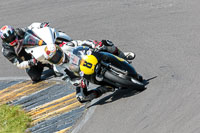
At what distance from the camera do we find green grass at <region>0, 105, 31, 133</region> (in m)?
9.16

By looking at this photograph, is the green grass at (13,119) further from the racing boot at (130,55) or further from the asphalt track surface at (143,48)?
the racing boot at (130,55)

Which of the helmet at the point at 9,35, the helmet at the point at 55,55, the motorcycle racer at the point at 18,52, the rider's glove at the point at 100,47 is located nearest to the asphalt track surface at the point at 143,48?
the motorcycle racer at the point at 18,52

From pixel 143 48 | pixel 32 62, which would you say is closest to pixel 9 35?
pixel 32 62

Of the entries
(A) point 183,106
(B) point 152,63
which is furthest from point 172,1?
(A) point 183,106

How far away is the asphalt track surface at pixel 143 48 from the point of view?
25.8 ft

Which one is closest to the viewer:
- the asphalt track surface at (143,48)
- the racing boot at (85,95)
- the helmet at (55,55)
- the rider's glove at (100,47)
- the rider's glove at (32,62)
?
the asphalt track surface at (143,48)

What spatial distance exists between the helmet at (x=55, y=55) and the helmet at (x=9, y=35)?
2.53m

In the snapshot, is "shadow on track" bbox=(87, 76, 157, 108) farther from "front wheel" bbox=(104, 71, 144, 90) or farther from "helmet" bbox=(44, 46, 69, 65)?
"helmet" bbox=(44, 46, 69, 65)

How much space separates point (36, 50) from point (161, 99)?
3.55m

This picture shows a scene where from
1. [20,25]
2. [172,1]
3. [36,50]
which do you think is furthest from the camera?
[20,25]

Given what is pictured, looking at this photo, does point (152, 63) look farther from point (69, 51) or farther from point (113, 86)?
Answer: point (69, 51)

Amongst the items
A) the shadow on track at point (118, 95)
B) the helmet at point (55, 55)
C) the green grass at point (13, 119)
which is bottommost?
the green grass at point (13, 119)

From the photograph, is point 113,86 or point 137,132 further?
point 113,86

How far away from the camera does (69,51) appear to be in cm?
883
